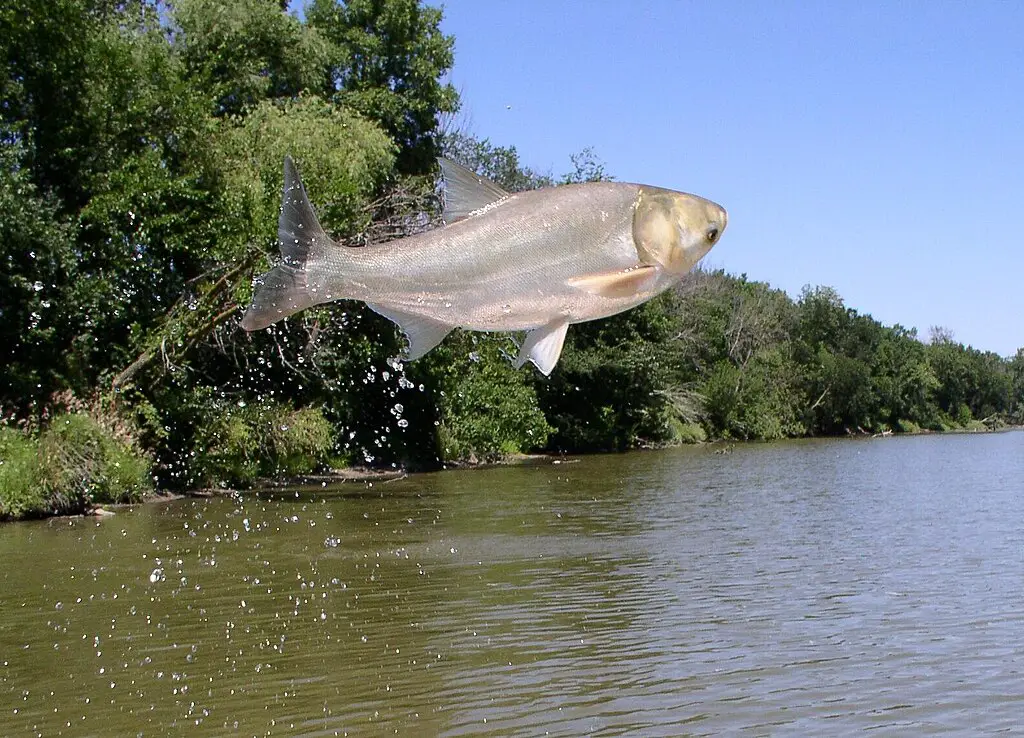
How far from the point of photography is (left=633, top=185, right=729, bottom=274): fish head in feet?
8.66

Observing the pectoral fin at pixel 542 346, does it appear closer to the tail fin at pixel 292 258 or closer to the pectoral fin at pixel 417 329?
the pectoral fin at pixel 417 329

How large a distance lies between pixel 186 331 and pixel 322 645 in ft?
54.4

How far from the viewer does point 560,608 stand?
47.6 ft

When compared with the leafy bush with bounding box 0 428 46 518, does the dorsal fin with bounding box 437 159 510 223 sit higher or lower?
higher

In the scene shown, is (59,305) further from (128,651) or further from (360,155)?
(128,651)

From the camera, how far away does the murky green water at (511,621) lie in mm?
10250

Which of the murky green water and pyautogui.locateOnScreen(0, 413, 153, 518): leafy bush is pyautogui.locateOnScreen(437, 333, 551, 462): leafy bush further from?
the murky green water

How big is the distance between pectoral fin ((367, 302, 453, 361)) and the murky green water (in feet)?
24.2

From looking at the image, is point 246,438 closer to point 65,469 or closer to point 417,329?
point 65,469

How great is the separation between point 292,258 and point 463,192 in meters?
0.45

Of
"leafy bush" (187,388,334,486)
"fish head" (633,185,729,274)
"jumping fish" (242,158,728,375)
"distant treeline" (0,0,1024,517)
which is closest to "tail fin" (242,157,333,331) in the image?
"jumping fish" (242,158,728,375)

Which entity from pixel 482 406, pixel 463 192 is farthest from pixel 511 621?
pixel 482 406

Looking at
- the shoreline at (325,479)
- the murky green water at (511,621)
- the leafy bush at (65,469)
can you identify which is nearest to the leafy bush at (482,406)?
the shoreline at (325,479)

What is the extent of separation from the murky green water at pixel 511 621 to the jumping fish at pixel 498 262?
24.4 ft
